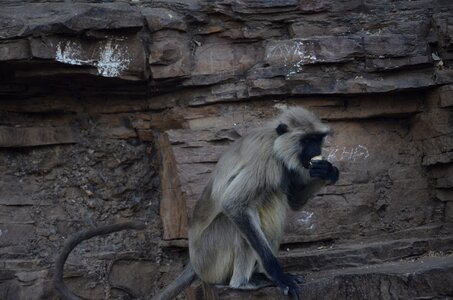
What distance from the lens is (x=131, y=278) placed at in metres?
8.02

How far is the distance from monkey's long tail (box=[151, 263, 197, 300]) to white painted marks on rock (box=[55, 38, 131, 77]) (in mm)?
1962

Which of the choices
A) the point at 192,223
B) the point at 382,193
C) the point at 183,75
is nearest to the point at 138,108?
the point at 183,75

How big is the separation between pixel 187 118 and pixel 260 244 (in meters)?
2.13

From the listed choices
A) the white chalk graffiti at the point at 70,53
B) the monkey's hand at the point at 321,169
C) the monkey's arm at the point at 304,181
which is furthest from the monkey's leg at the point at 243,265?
the white chalk graffiti at the point at 70,53

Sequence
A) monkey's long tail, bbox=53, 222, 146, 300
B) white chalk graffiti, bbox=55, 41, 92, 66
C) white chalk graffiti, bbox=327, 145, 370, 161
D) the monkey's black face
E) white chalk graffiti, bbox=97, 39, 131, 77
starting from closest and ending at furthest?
the monkey's black face < monkey's long tail, bbox=53, 222, 146, 300 < white chalk graffiti, bbox=55, 41, 92, 66 < white chalk graffiti, bbox=97, 39, 131, 77 < white chalk graffiti, bbox=327, 145, 370, 161

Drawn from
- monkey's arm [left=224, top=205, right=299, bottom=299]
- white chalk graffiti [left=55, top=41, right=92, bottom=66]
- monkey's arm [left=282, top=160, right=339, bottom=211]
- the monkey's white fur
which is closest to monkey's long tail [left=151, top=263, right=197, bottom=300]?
the monkey's white fur

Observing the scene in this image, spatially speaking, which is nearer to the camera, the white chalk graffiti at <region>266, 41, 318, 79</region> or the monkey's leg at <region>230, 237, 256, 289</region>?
the monkey's leg at <region>230, 237, 256, 289</region>

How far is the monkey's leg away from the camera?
643cm

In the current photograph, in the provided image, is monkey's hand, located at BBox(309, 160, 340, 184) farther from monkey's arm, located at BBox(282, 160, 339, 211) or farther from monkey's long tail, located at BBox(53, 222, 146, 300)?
monkey's long tail, located at BBox(53, 222, 146, 300)

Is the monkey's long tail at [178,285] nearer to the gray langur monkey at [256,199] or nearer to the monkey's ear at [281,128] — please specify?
the gray langur monkey at [256,199]

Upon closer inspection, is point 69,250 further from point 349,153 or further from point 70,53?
point 349,153

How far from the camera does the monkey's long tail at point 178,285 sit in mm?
6809

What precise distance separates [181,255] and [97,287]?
798mm

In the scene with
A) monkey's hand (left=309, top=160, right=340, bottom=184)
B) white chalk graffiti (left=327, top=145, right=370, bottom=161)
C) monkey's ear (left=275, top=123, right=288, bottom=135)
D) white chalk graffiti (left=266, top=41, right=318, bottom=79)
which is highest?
white chalk graffiti (left=266, top=41, right=318, bottom=79)
